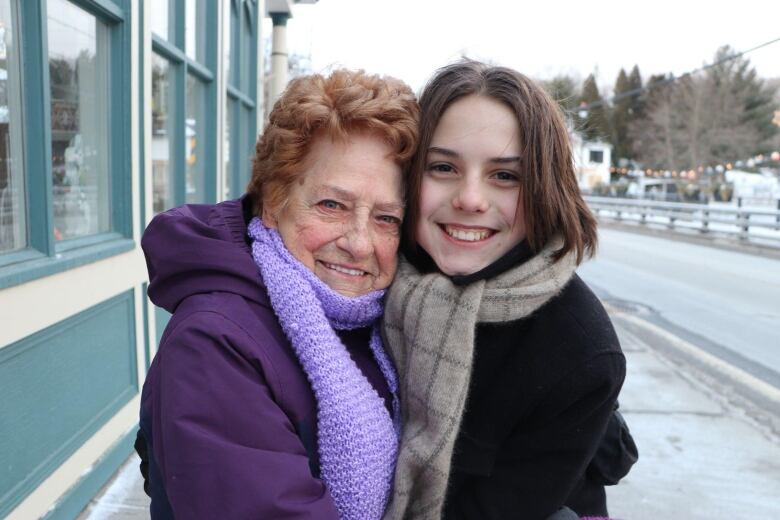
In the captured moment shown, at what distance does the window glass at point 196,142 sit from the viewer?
5762mm

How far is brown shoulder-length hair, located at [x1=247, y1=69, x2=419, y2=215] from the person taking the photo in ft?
5.12

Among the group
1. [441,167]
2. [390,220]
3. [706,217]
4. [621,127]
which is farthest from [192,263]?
[621,127]

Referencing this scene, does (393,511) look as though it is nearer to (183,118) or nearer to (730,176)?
(183,118)

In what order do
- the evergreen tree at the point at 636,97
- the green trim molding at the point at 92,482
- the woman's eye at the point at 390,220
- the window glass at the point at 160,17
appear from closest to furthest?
the woman's eye at the point at 390,220 < the green trim molding at the point at 92,482 < the window glass at the point at 160,17 < the evergreen tree at the point at 636,97

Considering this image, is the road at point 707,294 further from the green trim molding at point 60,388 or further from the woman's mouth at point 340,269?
the woman's mouth at point 340,269

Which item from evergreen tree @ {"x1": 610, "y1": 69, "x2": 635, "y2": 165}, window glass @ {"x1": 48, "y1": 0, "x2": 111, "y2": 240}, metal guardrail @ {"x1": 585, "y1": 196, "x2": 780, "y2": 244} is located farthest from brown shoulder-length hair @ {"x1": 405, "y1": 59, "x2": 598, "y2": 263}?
evergreen tree @ {"x1": 610, "y1": 69, "x2": 635, "y2": 165}

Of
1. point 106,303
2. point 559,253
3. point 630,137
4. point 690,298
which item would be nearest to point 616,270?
point 690,298

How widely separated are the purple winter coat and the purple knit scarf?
3cm

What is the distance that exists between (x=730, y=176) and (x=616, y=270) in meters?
50.9

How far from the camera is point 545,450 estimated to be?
1543 mm

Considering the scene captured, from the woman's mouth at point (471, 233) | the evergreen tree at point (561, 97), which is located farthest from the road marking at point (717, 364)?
the woman's mouth at point (471, 233)

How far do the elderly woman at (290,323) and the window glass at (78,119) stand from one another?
196cm

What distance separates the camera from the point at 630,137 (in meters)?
76.1

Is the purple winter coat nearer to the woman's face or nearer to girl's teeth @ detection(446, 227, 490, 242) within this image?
the woman's face
